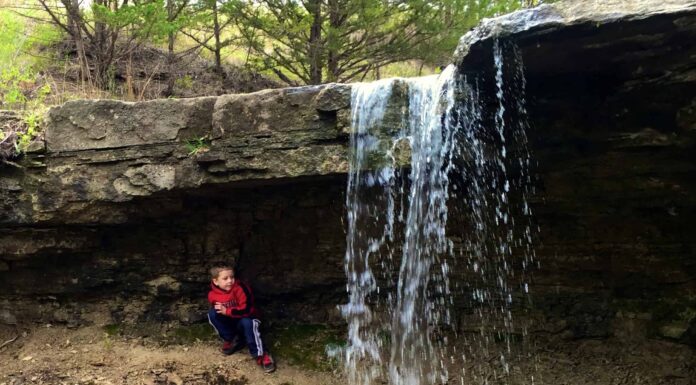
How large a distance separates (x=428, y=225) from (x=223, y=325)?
7.12ft

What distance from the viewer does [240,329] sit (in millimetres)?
4867

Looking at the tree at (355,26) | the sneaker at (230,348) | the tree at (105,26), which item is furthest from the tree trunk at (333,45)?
the sneaker at (230,348)

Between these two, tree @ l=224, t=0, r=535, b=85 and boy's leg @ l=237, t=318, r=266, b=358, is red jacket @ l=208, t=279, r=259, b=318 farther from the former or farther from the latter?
tree @ l=224, t=0, r=535, b=85

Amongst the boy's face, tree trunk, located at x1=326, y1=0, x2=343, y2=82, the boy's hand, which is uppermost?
tree trunk, located at x1=326, y1=0, x2=343, y2=82

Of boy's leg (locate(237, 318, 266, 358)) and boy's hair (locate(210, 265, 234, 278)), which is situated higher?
boy's hair (locate(210, 265, 234, 278))

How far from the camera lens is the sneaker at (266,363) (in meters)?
4.68

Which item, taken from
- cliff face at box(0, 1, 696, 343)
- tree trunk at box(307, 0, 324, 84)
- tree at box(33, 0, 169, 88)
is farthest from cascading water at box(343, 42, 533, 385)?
tree at box(33, 0, 169, 88)

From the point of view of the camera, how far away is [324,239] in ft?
15.9

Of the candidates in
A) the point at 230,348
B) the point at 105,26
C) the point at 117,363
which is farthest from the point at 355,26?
the point at 117,363

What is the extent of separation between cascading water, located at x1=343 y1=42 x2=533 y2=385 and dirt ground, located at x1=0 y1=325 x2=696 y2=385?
280 mm

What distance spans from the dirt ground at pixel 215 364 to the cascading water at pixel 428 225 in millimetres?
280

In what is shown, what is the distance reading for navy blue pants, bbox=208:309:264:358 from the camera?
15.5 feet

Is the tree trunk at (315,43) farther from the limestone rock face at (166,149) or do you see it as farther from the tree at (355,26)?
the limestone rock face at (166,149)

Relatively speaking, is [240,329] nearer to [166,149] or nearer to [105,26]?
[166,149]
